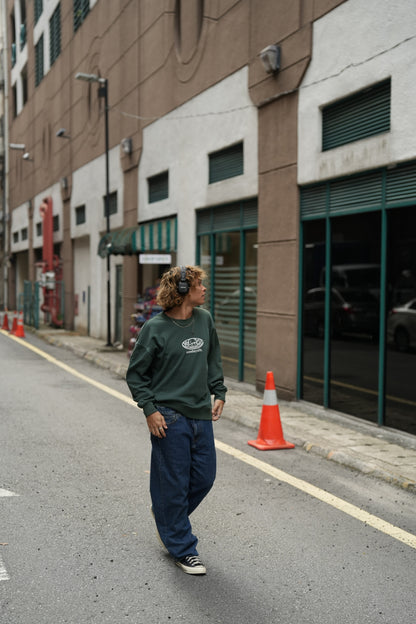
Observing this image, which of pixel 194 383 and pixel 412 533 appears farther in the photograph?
pixel 412 533

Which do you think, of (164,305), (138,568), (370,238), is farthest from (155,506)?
(370,238)

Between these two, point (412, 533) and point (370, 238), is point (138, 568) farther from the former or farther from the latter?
point (370, 238)

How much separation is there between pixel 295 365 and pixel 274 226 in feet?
7.20

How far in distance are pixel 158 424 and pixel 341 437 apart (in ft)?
14.0

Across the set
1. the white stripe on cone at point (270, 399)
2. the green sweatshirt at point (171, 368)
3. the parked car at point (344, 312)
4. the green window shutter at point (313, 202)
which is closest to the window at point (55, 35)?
the green window shutter at point (313, 202)

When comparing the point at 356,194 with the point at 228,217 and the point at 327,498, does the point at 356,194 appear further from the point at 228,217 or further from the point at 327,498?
the point at 327,498

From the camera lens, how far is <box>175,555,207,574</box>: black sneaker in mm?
4199

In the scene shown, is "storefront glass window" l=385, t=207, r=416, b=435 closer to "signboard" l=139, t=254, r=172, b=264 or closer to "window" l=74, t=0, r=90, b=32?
"signboard" l=139, t=254, r=172, b=264

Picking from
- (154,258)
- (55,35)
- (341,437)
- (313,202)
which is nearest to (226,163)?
(154,258)

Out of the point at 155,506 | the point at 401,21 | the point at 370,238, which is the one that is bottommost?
the point at 155,506

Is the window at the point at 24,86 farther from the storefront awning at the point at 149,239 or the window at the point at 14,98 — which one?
the storefront awning at the point at 149,239

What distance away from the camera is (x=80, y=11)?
2264 centimetres

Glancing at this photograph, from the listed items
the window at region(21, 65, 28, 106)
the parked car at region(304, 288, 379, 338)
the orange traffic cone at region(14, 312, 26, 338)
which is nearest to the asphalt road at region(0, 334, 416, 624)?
the parked car at region(304, 288, 379, 338)

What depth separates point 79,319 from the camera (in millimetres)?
24109
